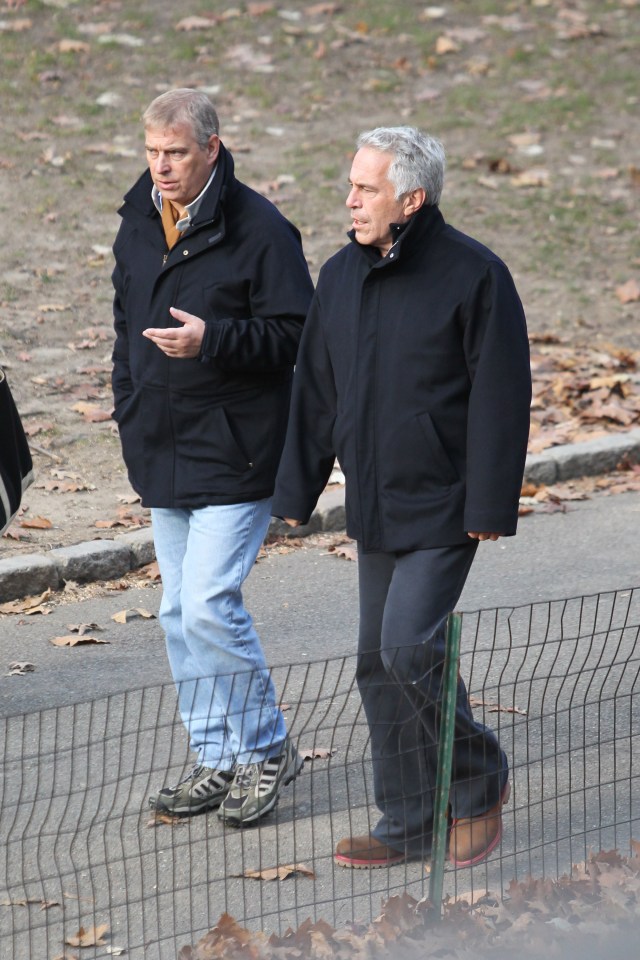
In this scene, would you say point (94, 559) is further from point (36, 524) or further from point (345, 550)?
point (345, 550)

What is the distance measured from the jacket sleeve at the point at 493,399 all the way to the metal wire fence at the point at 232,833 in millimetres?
327

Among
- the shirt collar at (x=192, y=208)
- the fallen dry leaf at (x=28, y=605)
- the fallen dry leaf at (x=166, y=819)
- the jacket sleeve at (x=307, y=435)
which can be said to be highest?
the shirt collar at (x=192, y=208)

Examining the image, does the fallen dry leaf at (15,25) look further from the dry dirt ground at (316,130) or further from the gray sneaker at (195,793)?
the gray sneaker at (195,793)

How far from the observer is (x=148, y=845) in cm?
435

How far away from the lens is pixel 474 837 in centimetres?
415

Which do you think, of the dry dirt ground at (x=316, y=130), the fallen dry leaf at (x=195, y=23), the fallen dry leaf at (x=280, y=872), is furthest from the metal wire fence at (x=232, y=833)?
the fallen dry leaf at (x=195, y=23)

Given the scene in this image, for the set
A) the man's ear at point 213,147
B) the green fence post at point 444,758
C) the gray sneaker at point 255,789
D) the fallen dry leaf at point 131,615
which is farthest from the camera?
the fallen dry leaf at point 131,615

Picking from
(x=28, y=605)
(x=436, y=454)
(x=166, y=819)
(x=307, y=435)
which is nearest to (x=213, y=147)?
(x=307, y=435)

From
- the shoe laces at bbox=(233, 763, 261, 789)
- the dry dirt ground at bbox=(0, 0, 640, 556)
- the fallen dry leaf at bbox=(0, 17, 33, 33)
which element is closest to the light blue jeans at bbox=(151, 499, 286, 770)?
the shoe laces at bbox=(233, 763, 261, 789)

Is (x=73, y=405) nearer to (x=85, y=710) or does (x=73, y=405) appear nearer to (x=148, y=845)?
(x=85, y=710)

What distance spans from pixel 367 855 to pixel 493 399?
1.47 metres

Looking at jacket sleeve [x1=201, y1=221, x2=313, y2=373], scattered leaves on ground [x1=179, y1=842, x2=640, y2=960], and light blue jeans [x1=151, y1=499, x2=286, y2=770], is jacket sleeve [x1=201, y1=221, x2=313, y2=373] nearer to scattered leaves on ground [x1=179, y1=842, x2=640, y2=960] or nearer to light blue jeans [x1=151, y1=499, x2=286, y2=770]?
light blue jeans [x1=151, y1=499, x2=286, y2=770]

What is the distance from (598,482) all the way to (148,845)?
482cm

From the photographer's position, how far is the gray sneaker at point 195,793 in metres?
4.47
